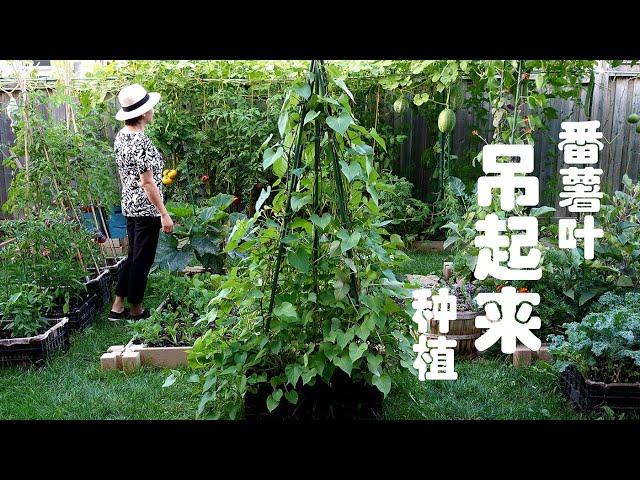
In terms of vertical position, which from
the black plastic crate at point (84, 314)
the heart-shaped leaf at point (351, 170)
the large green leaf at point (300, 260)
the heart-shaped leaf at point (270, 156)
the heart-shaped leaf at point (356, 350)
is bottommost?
the black plastic crate at point (84, 314)

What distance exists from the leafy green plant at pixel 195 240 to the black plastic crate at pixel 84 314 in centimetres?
44

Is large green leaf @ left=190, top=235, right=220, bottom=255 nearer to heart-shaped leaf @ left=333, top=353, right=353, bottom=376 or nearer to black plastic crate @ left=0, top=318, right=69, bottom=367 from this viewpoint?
black plastic crate @ left=0, top=318, right=69, bottom=367

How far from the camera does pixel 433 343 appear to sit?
2.63 m

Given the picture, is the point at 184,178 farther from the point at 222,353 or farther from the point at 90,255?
the point at 222,353

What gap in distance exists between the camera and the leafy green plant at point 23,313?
2.96 m

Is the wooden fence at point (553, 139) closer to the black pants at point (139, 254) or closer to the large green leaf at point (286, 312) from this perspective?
the black pants at point (139, 254)

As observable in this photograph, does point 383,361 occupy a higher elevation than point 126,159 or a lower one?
lower

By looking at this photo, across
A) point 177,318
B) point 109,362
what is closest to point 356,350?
point 109,362

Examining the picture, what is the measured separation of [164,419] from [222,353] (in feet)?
1.48

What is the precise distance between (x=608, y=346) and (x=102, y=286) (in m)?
2.85

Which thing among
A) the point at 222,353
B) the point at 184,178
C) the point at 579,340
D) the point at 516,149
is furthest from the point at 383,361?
the point at 184,178

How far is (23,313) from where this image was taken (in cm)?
299

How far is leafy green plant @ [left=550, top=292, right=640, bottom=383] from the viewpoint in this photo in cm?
236

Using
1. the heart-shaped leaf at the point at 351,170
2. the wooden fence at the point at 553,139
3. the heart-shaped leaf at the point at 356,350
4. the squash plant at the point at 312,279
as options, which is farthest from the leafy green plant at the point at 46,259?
the wooden fence at the point at 553,139
